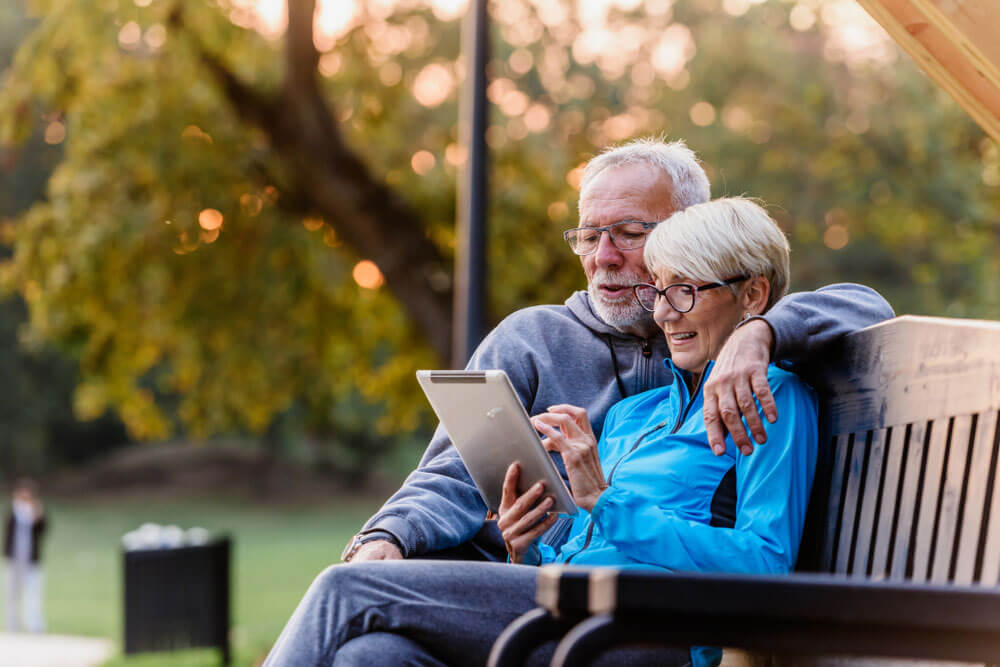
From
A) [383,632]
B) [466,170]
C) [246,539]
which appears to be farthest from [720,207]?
[246,539]

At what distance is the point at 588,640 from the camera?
5.16 feet

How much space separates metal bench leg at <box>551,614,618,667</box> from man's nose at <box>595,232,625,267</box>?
1.79 m

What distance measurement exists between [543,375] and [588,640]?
1751 millimetres

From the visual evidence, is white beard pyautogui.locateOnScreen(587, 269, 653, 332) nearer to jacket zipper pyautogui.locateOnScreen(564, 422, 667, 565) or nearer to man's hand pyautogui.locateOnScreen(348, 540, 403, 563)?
jacket zipper pyautogui.locateOnScreen(564, 422, 667, 565)

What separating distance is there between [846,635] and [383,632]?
1007 mm

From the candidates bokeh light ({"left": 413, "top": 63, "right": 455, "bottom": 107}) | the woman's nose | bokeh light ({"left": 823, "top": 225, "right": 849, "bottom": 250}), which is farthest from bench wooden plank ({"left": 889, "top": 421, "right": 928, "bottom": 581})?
bokeh light ({"left": 823, "top": 225, "right": 849, "bottom": 250})

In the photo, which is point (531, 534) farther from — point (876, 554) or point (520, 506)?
point (876, 554)

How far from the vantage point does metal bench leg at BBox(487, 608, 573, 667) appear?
5.55 feet

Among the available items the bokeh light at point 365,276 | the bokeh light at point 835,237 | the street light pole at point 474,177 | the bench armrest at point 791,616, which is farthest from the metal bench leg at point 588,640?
the bokeh light at point 835,237

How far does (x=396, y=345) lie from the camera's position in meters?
12.3

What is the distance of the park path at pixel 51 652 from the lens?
39.7 ft

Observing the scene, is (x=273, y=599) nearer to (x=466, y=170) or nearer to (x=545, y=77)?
(x=545, y=77)

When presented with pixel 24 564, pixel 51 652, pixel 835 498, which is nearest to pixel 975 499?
pixel 835 498

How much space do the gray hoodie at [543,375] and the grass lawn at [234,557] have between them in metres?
8.89
